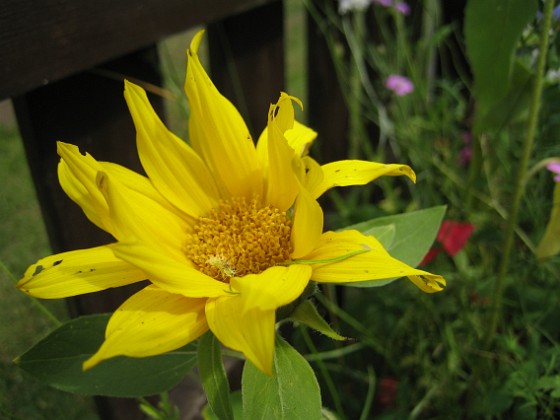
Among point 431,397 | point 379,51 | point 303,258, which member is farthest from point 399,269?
point 379,51

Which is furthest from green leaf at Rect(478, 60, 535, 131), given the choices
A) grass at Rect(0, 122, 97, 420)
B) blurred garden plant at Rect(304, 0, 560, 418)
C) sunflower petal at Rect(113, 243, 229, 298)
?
grass at Rect(0, 122, 97, 420)

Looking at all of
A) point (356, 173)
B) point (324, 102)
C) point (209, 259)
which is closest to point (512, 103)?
point (356, 173)

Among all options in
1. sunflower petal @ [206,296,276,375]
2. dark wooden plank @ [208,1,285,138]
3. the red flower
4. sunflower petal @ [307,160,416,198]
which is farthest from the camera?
dark wooden plank @ [208,1,285,138]

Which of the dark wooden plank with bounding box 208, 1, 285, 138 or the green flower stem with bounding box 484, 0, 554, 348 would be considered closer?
the green flower stem with bounding box 484, 0, 554, 348

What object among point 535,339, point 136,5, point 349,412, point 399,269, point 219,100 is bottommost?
point 349,412

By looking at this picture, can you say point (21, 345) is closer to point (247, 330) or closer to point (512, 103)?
point (247, 330)

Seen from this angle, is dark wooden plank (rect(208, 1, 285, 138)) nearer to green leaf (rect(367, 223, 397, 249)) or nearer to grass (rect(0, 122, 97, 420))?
grass (rect(0, 122, 97, 420))

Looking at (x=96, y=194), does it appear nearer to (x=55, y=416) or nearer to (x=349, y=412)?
(x=55, y=416)
